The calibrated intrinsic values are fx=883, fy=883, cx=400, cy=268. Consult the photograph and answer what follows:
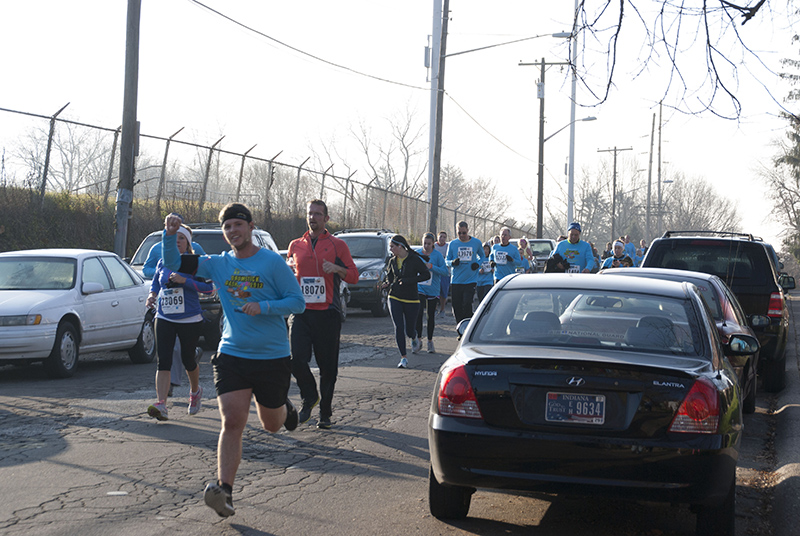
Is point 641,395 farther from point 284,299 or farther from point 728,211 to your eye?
point 728,211

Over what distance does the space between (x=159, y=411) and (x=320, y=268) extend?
74.5 inches

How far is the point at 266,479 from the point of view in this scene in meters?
5.89

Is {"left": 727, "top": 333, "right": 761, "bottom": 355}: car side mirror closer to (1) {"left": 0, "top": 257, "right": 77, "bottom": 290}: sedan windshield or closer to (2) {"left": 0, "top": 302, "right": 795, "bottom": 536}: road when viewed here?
(2) {"left": 0, "top": 302, "right": 795, "bottom": 536}: road

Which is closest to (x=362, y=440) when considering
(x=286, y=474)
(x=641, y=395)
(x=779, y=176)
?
(x=286, y=474)

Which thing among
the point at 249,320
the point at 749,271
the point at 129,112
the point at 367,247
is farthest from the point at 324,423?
the point at 367,247

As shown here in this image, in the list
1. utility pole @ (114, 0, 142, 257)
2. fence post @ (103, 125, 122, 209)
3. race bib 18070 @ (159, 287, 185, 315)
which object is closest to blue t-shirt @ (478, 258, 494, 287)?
utility pole @ (114, 0, 142, 257)

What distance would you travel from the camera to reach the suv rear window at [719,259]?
34.9 ft

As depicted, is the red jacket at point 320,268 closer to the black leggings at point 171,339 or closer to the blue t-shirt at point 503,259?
the black leggings at point 171,339

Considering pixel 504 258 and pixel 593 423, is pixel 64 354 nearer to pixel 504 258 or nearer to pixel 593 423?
pixel 504 258

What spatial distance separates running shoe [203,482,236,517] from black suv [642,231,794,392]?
730 centimetres

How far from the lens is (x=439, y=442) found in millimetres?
4648

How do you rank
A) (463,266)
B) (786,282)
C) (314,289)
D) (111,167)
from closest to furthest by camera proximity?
(314,289) → (786,282) → (463,266) → (111,167)

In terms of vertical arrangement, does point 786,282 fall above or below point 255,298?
above

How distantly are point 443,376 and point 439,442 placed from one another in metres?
0.36
